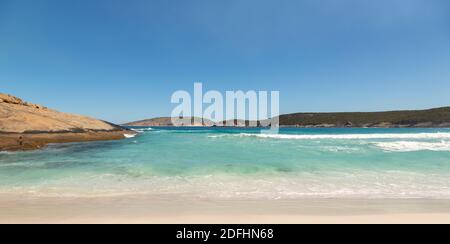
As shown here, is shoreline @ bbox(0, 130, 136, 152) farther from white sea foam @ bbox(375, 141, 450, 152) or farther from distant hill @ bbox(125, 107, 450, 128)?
distant hill @ bbox(125, 107, 450, 128)

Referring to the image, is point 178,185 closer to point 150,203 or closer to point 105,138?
point 150,203

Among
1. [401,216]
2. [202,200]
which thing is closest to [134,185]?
[202,200]

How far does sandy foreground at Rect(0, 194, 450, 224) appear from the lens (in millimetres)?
5855

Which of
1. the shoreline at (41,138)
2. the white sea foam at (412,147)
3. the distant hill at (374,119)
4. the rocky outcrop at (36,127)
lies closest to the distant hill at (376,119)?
the distant hill at (374,119)

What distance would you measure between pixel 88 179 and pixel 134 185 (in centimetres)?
230

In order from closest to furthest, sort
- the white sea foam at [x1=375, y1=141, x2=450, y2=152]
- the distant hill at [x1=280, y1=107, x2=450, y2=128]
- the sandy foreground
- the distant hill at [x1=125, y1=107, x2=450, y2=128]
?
the sandy foreground → the white sea foam at [x1=375, y1=141, x2=450, y2=152] → the distant hill at [x1=125, y1=107, x2=450, y2=128] → the distant hill at [x1=280, y1=107, x2=450, y2=128]

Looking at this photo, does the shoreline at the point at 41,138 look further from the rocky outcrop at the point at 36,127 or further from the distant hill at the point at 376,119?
the distant hill at the point at 376,119

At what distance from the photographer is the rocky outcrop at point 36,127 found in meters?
26.6

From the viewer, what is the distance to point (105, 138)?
128 feet

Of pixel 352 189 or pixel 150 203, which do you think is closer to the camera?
pixel 150 203

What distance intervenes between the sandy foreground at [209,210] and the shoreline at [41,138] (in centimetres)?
1890

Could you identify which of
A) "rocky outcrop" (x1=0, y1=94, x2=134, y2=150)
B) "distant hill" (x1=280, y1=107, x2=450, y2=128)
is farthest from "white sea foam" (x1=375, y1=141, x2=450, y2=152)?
"distant hill" (x1=280, y1=107, x2=450, y2=128)
